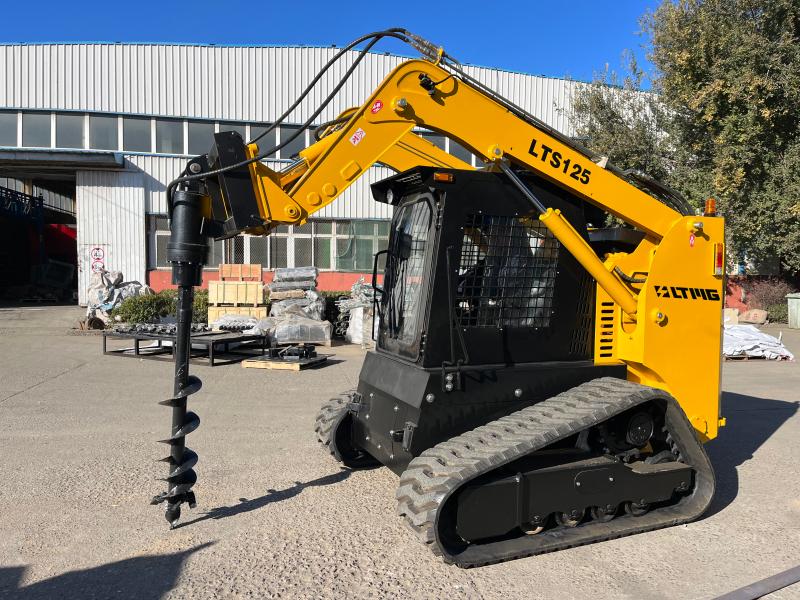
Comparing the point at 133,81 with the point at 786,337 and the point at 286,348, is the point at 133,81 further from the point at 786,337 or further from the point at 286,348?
the point at 786,337

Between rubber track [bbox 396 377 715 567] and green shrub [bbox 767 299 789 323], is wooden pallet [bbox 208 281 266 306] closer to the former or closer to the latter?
rubber track [bbox 396 377 715 567]

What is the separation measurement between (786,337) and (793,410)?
10290 mm

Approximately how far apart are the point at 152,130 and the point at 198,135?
1.53 m

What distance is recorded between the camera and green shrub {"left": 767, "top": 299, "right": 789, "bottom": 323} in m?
21.0

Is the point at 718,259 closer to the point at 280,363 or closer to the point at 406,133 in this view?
the point at 406,133

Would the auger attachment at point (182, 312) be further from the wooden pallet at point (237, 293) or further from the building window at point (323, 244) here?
the building window at point (323, 244)

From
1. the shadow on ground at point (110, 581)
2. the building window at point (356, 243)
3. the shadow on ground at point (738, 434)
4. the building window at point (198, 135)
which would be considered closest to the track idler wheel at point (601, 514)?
the shadow on ground at point (738, 434)

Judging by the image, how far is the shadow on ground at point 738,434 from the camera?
5.43 metres

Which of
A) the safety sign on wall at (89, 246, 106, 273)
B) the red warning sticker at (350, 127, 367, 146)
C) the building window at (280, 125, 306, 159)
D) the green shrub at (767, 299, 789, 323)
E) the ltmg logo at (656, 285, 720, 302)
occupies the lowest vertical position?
the green shrub at (767, 299, 789, 323)

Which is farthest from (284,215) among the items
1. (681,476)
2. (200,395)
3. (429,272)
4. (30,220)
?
(30,220)

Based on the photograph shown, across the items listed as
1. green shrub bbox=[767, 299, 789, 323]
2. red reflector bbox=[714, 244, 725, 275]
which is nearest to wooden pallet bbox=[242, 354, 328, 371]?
red reflector bbox=[714, 244, 725, 275]

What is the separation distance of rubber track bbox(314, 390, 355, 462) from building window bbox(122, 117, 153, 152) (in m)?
18.7

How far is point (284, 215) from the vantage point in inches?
164

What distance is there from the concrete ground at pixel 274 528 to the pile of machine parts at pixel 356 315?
22.2 ft
